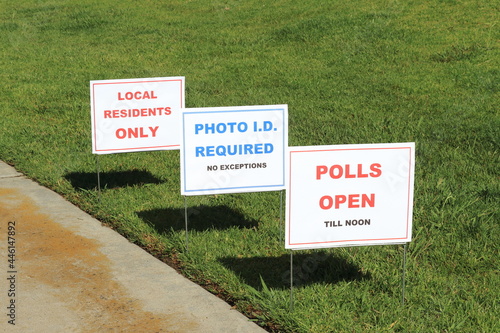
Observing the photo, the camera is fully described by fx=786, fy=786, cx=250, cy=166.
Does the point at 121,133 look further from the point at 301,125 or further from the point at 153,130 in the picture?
the point at 301,125

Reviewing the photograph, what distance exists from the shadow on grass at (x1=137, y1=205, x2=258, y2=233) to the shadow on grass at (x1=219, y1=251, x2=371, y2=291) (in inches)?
32.6

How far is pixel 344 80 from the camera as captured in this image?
12.6 m

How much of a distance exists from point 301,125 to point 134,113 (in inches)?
127

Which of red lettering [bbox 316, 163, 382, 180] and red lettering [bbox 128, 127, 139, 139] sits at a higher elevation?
red lettering [bbox 316, 163, 382, 180]

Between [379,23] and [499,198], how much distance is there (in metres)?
8.56

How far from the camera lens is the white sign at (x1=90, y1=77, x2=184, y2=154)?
747 cm

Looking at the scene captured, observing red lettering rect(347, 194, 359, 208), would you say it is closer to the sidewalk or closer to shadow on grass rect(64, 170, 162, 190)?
the sidewalk

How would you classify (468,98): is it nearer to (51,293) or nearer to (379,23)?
(379,23)

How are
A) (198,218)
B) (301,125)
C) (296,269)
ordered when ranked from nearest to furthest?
(296,269) < (198,218) < (301,125)

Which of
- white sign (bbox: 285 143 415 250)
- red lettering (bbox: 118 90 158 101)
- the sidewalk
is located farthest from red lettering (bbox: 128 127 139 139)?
white sign (bbox: 285 143 415 250)

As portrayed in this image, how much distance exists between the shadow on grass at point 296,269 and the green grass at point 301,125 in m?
0.02

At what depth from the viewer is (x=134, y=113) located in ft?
24.8

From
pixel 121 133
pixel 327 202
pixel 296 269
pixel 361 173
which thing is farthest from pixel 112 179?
pixel 361 173

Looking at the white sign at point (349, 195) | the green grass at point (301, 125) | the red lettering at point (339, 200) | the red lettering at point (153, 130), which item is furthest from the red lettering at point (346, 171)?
the red lettering at point (153, 130)
